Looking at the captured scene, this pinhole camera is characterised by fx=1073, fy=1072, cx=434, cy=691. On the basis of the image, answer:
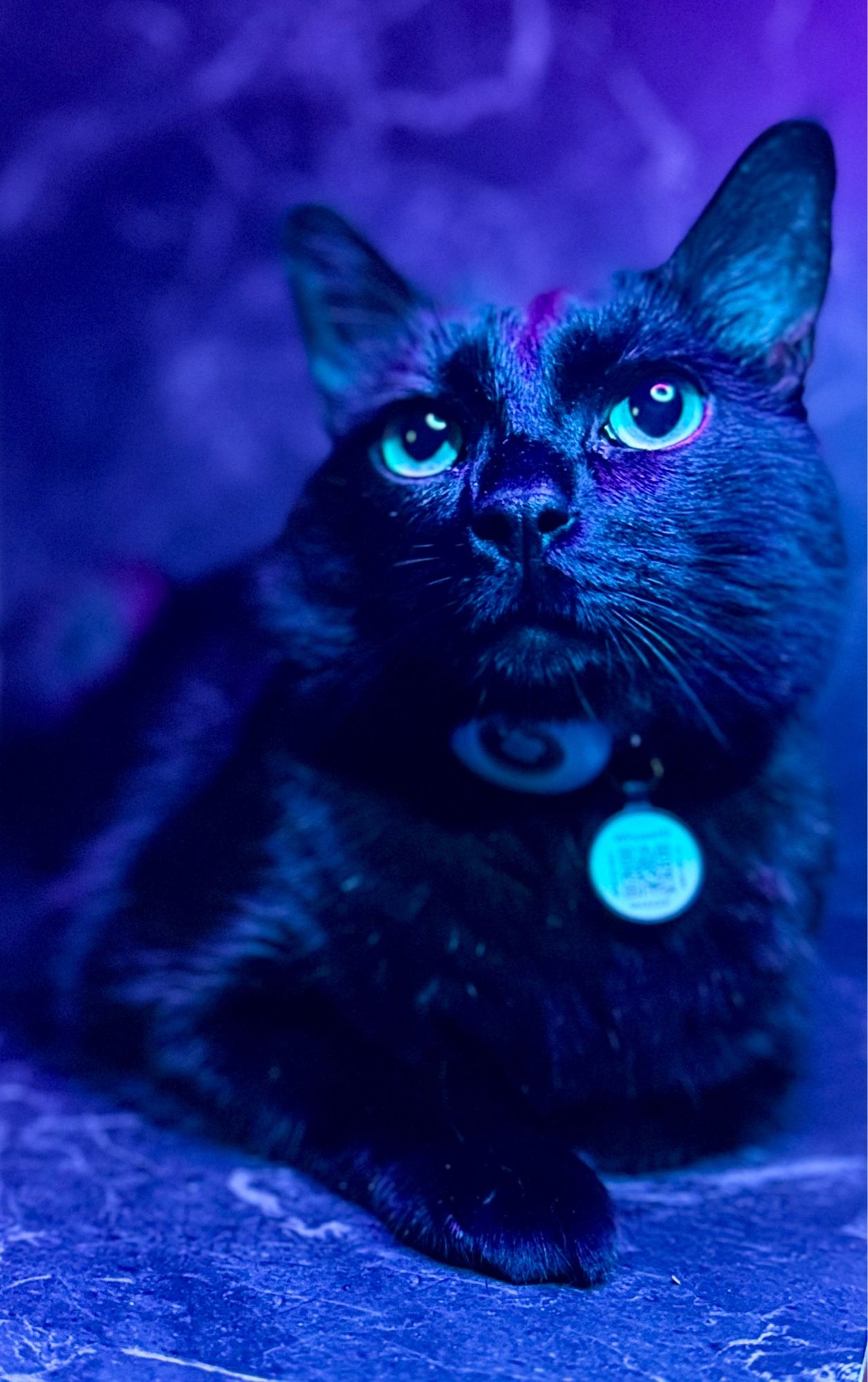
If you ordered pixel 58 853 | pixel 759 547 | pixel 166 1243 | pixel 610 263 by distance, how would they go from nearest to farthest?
pixel 166 1243 < pixel 759 547 < pixel 610 263 < pixel 58 853

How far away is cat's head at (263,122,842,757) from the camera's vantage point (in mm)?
903

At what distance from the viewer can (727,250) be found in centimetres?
103

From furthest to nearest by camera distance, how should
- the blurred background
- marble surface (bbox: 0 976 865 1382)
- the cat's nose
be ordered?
the blurred background, the cat's nose, marble surface (bbox: 0 976 865 1382)

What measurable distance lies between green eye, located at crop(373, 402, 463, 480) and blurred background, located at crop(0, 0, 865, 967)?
0.19m

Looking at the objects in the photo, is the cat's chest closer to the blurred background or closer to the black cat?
the black cat

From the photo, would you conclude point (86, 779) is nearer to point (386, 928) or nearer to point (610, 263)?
point (386, 928)

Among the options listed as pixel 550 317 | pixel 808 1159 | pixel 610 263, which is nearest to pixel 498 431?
pixel 550 317

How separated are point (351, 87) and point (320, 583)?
69cm

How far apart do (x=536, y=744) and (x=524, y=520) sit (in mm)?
223

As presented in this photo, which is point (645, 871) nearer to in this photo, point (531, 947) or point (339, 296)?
point (531, 947)

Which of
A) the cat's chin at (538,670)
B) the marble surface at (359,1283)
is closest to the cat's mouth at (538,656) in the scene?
the cat's chin at (538,670)

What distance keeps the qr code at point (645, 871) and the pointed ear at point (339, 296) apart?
0.57 m

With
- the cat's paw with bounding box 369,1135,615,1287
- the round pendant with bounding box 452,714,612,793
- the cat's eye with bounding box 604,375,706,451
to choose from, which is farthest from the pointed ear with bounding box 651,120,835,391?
the cat's paw with bounding box 369,1135,615,1287

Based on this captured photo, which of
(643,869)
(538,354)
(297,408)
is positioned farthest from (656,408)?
(297,408)
